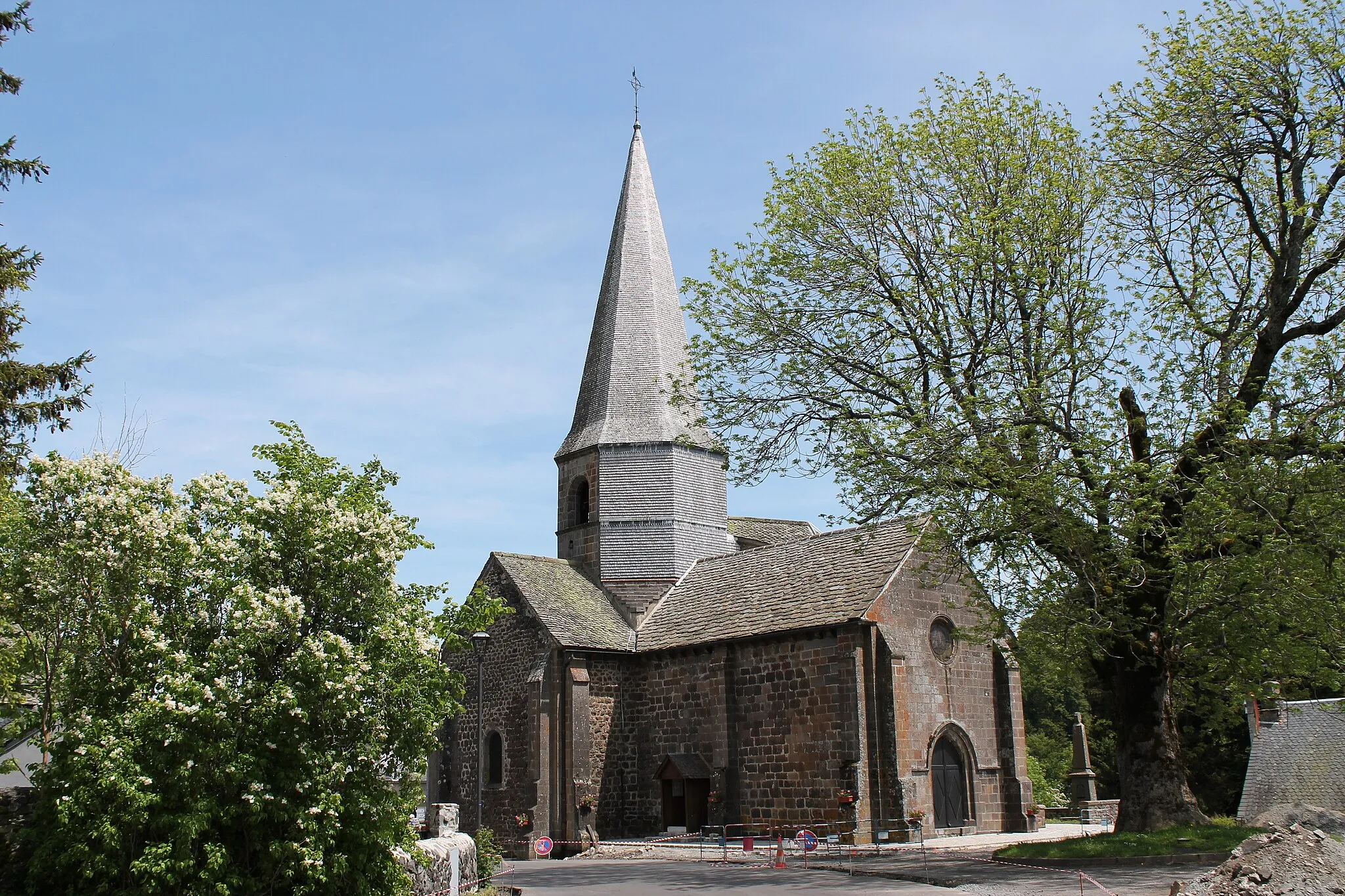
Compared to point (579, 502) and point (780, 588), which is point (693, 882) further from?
point (579, 502)

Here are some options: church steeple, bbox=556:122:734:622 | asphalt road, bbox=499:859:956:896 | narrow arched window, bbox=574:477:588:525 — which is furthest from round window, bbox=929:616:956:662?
narrow arched window, bbox=574:477:588:525

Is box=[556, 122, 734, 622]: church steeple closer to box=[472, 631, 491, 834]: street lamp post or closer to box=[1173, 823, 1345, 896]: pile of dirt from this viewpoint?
box=[472, 631, 491, 834]: street lamp post

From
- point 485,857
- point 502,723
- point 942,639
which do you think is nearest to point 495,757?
point 502,723

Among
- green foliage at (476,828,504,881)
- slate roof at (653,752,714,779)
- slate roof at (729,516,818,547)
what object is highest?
slate roof at (729,516,818,547)

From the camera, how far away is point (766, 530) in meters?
41.0

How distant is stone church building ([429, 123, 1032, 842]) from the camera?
2597 cm

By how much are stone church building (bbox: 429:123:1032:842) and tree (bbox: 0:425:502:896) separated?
33.7ft

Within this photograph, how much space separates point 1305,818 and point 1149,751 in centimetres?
384

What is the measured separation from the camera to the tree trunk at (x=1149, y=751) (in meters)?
19.1

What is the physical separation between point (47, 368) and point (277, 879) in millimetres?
9836

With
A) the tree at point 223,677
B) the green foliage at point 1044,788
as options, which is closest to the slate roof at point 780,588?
the tree at point 223,677

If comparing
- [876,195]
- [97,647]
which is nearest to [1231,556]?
[876,195]

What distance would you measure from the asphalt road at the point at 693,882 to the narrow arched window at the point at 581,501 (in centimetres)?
1360

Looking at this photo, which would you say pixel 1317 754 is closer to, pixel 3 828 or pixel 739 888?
pixel 739 888
